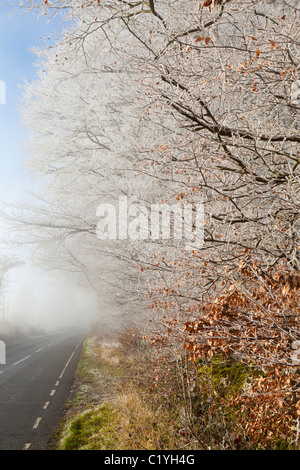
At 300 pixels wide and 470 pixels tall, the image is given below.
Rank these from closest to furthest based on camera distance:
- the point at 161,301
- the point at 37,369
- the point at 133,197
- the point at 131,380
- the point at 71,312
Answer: the point at 161,301 < the point at 131,380 < the point at 133,197 < the point at 37,369 < the point at 71,312

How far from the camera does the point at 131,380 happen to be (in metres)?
7.95

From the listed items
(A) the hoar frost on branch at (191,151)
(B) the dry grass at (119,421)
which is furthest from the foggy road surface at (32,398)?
(A) the hoar frost on branch at (191,151)

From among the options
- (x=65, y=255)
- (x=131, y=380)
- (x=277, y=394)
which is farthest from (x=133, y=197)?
(x=65, y=255)

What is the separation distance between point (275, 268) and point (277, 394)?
1.47 metres

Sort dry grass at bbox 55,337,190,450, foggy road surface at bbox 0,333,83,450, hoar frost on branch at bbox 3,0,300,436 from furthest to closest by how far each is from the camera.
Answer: foggy road surface at bbox 0,333,83,450, dry grass at bbox 55,337,190,450, hoar frost on branch at bbox 3,0,300,436

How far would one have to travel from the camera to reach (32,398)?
8.76m

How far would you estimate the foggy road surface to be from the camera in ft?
20.3

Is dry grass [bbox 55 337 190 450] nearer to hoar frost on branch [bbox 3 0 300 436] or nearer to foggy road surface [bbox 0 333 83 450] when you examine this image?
foggy road surface [bbox 0 333 83 450]

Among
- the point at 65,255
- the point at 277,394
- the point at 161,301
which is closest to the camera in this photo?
the point at 277,394

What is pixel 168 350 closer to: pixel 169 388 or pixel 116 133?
pixel 169 388

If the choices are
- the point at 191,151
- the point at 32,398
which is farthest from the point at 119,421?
the point at 191,151

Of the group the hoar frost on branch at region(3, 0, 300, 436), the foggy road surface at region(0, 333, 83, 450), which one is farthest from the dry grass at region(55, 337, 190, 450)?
the hoar frost on branch at region(3, 0, 300, 436)

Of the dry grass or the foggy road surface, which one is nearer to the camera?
the dry grass

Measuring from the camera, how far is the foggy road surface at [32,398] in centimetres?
620
